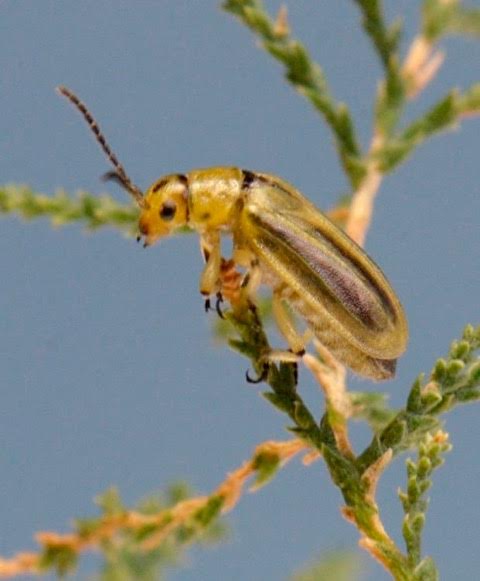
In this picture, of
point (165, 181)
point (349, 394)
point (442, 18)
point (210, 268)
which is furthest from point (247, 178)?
point (442, 18)

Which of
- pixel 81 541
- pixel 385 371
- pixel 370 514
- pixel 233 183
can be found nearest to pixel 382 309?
pixel 385 371

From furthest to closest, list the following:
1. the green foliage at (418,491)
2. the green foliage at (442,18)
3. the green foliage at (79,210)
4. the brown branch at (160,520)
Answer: the green foliage at (442,18) → the green foliage at (79,210) → the brown branch at (160,520) → the green foliage at (418,491)

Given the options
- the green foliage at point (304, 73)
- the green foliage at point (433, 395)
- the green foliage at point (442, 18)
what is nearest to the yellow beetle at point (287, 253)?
the green foliage at point (304, 73)

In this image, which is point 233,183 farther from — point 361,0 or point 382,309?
point 361,0

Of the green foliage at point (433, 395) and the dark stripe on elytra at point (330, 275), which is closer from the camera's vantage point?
the green foliage at point (433, 395)

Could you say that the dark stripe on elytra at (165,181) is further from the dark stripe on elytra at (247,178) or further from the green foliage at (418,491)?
the green foliage at (418,491)

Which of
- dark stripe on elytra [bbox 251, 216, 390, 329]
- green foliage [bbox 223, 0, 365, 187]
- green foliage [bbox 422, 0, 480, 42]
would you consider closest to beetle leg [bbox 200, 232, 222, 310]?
dark stripe on elytra [bbox 251, 216, 390, 329]

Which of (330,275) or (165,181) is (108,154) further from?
(330,275)
